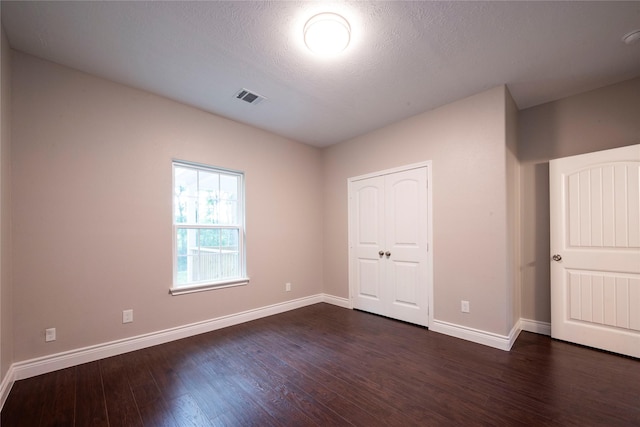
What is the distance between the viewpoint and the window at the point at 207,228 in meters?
3.24

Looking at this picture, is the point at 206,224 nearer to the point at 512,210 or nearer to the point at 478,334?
the point at 478,334

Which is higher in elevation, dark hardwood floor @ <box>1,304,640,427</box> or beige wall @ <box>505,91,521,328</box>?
beige wall @ <box>505,91,521,328</box>

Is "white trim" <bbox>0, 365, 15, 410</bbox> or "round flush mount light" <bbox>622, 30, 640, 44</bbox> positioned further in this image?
"round flush mount light" <bbox>622, 30, 640, 44</bbox>

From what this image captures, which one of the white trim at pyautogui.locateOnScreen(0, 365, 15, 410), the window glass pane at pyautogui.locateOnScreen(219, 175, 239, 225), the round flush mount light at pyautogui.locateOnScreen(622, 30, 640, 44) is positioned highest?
the round flush mount light at pyautogui.locateOnScreen(622, 30, 640, 44)

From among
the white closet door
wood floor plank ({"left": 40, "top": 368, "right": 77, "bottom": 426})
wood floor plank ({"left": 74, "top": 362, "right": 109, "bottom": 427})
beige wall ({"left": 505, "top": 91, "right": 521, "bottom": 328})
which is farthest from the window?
beige wall ({"left": 505, "top": 91, "right": 521, "bottom": 328})

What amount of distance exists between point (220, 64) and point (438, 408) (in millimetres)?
3221

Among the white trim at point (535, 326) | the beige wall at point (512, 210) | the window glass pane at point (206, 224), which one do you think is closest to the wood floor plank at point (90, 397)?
the window glass pane at point (206, 224)

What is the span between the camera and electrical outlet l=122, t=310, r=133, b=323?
275 cm

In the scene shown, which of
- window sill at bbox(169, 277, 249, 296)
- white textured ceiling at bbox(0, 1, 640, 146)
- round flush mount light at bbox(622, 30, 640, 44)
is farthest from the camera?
window sill at bbox(169, 277, 249, 296)

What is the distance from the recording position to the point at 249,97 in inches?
122

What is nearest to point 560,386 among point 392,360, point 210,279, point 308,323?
point 392,360

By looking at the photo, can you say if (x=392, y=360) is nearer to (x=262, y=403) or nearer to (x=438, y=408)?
(x=438, y=408)

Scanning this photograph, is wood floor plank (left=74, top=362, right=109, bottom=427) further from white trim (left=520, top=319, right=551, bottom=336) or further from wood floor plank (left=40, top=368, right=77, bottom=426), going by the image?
white trim (left=520, top=319, right=551, bottom=336)

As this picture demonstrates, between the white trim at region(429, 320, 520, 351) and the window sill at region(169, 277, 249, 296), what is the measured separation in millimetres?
2461
